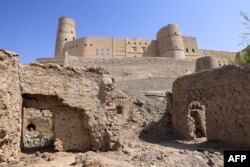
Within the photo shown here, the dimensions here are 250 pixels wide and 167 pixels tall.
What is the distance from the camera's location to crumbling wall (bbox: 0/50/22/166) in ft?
20.5

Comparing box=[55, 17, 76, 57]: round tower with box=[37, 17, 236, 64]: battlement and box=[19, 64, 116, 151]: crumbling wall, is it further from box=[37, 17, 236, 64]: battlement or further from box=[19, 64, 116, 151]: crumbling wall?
box=[19, 64, 116, 151]: crumbling wall

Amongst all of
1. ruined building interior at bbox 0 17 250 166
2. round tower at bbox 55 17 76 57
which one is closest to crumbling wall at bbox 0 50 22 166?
ruined building interior at bbox 0 17 250 166

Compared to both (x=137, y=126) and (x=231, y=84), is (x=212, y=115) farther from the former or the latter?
(x=137, y=126)

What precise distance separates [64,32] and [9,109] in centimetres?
3796

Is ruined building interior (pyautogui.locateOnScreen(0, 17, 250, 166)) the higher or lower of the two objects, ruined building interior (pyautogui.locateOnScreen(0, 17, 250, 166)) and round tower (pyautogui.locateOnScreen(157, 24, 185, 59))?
the lower

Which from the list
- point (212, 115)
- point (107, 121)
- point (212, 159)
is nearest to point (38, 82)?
point (107, 121)

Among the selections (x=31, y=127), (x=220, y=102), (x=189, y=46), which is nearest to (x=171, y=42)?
(x=189, y=46)

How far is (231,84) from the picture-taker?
9906 mm

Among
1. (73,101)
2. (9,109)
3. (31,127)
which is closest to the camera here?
(9,109)

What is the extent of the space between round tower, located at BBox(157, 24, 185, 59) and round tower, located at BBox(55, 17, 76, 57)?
50.6 feet

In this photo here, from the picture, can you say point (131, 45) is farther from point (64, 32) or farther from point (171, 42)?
point (64, 32)

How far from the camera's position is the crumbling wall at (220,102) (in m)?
9.42

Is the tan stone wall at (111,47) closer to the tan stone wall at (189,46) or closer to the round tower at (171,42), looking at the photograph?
the round tower at (171,42)

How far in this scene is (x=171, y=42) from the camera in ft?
128
